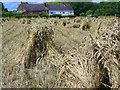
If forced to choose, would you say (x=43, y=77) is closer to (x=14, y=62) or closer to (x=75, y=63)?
(x=75, y=63)

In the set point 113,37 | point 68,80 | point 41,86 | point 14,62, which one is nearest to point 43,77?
point 41,86

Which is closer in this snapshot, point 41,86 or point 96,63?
point 96,63

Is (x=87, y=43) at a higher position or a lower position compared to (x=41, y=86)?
higher

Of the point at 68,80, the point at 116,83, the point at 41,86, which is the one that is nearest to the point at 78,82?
the point at 68,80

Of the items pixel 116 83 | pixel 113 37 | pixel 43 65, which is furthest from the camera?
pixel 43 65

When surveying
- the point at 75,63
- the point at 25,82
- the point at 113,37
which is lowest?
the point at 25,82

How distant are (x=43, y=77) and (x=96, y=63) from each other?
49.7 inches

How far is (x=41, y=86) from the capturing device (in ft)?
15.8

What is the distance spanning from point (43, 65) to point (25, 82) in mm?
398

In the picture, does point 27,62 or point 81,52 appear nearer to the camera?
point 81,52

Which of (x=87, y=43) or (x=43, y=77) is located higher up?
(x=87, y=43)

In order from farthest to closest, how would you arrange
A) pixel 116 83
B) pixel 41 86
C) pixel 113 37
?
pixel 41 86 → pixel 113 37 → pixel 116 83

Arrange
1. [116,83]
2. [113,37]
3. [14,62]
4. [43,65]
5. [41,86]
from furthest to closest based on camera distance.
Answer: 1. [14,62]
2. [43,65]
3. [41,86]
4. [113,37]
5. [116,83]

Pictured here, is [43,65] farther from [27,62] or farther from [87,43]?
[27,62]
